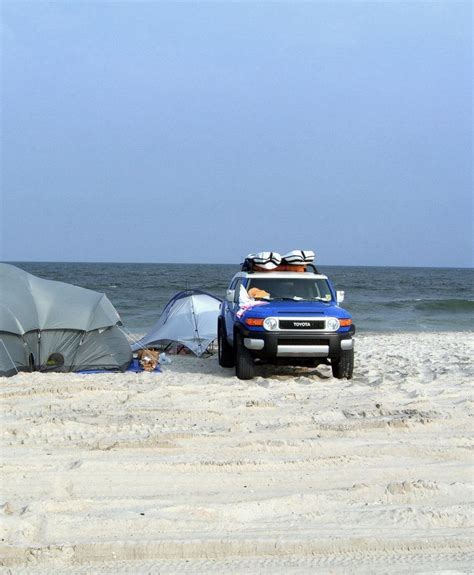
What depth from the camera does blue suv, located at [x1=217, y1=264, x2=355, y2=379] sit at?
9805 millimetres

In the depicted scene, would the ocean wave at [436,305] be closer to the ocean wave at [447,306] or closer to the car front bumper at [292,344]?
the ocean wave at [447,306]

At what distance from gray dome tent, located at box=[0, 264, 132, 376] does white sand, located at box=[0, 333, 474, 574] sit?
1130mm

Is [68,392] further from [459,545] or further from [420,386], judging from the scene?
[459,545]

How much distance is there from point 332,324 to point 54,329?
4194 millimetres

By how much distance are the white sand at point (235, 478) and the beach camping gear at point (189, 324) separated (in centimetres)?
460

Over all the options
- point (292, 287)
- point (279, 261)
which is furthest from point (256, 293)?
point (279, 261)

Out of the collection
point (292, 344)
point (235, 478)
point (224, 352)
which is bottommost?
point (224, 352)

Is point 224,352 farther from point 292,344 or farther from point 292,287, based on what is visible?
point 292,344

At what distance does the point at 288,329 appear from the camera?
9852mm

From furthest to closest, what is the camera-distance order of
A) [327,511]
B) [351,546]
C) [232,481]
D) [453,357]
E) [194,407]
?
1. [453,357]
2. [194,407]
3. [232,481]
4. [327,511]
5. [351,546]

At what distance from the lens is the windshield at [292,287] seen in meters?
11.0

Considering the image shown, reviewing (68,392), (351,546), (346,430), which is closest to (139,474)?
(351,546)

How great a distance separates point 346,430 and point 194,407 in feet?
6.29

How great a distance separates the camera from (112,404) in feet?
25.9
